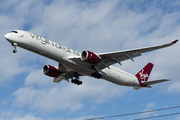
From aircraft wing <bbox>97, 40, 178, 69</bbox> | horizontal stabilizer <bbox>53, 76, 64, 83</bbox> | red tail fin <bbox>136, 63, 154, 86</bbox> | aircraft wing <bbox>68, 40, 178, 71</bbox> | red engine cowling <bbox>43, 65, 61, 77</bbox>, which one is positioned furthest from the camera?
red tail fin <bbox>136, 63, 154, 86</bbox>

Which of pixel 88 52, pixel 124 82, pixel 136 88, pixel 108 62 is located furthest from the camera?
pixel 136 88

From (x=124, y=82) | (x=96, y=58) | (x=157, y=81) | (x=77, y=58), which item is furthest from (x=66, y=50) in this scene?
(x=157, y=81)

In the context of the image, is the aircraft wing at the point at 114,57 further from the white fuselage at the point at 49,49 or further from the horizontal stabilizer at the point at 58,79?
the horizontal stabilizer at the point at 58,79

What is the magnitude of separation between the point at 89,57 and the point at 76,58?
1.74 metres

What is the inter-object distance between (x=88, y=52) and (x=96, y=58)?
53.0 inches

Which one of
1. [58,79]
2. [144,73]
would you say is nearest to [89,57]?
[58,79]

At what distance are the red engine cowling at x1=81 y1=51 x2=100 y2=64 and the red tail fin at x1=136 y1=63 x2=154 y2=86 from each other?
11536 mm

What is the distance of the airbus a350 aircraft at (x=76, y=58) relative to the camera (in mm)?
28750

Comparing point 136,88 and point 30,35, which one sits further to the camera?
point 136,88

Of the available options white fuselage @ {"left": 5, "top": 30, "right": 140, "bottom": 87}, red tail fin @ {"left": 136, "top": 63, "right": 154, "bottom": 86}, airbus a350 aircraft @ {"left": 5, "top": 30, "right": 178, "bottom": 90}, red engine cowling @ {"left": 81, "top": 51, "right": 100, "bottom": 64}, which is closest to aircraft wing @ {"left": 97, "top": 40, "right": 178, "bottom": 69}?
airbus a350 aircraft @ {"left": 5, "top": 30, "right": 178, "bottom": 90}

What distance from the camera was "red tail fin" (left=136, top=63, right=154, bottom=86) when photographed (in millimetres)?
40225

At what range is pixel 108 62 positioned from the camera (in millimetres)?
32438

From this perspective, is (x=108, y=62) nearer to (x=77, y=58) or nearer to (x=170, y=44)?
(x=77, y=58)

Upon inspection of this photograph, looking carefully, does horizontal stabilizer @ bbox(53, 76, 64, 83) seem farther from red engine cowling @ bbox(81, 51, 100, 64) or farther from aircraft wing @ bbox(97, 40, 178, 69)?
red engine cowling @ bbox(81, 51, 100, 64)
